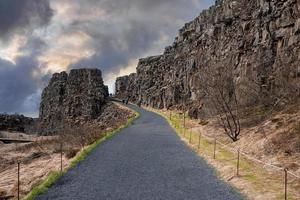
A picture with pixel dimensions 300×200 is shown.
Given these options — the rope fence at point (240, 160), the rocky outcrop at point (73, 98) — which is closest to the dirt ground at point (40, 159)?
the rope fence at point (240, 160)

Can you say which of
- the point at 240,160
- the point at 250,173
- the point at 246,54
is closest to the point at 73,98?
the point at 246,54

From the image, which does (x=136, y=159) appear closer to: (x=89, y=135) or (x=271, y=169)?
(x=271, y=169)

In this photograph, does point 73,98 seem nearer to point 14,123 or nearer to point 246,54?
point 14,123

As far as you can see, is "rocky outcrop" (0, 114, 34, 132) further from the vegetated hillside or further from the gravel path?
the gravel path

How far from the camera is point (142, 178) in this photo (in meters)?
26.6

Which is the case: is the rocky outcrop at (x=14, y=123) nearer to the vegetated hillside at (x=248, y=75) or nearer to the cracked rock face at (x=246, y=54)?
the cracked rock face at (x=246, y=54)

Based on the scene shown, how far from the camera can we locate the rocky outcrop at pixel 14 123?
17774 cm

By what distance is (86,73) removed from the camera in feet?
544

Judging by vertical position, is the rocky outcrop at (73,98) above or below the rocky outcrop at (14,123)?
above

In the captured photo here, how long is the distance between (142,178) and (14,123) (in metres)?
168

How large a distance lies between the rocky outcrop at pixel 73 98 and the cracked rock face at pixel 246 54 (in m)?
19.2

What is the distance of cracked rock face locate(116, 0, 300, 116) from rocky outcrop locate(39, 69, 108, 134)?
63.1 ft

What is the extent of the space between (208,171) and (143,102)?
400 feet

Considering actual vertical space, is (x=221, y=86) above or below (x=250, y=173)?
above
